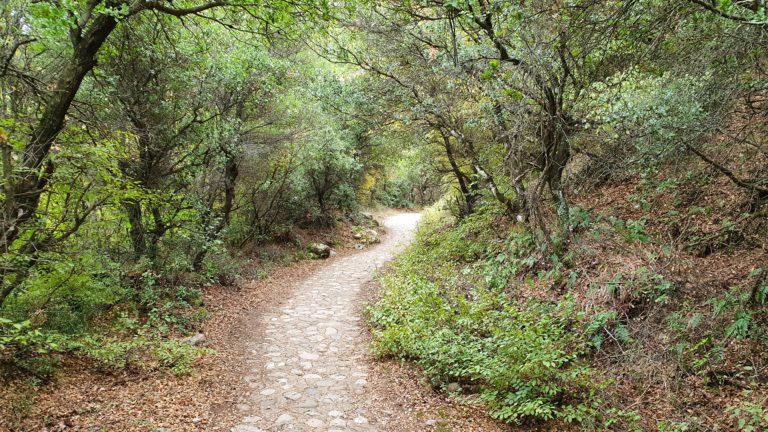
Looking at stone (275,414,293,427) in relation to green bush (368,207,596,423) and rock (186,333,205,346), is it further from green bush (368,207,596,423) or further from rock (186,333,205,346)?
rock (186,333,205,346)

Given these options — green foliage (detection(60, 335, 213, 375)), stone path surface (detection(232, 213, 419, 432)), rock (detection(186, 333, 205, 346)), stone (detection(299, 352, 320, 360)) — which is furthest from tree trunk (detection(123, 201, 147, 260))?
stone (detection(299, 352, 320, 360))

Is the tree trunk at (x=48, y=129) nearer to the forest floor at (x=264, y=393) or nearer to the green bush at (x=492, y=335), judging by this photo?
the forest floor at (x=264, y=393)

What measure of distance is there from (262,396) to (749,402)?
5.46 meters

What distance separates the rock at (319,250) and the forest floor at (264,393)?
7.41 meters

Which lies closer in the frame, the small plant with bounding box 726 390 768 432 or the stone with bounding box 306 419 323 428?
the small plant with bounding box 726 390 768 432

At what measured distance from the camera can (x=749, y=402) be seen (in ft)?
13.0

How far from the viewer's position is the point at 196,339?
23.0ft

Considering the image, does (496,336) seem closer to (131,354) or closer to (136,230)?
(131,354)

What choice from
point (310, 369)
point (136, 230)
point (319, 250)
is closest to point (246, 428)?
point (310, 369)

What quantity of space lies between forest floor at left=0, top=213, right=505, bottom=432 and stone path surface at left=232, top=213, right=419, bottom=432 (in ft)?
0.05

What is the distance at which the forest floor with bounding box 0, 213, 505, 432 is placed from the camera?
4406 millimetres

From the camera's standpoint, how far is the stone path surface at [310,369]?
15.7ft

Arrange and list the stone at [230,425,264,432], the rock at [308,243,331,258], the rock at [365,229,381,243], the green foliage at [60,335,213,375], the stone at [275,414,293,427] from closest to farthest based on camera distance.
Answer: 1. the stone at [230,425,264,432]
2. the stone at [275,414,293,427]
3. the green foliage at [60,335,213,375]
4. the rock at [308,243,331,258]
5. the rock at [365,229,381,243]

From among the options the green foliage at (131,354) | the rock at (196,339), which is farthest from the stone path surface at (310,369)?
the green foliage at (131,354)
